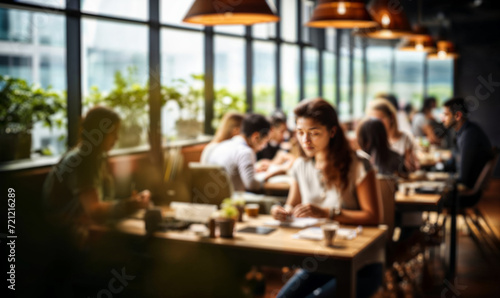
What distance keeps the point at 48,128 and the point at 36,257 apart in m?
1.05

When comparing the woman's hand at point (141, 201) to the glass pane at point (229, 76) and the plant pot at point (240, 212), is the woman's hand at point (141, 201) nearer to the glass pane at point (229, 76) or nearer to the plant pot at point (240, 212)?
the plant pot at point (240, 212)

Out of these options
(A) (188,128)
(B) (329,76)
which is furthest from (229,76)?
(B) (329,76)

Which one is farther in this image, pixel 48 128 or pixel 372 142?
pixel 372 142

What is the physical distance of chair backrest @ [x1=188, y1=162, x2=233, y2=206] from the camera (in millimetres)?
4652

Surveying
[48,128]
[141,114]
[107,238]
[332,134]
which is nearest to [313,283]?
[332,134]

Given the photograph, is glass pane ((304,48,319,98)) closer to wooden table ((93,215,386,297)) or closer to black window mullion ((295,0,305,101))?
black window mullion ((295,0,305,101))

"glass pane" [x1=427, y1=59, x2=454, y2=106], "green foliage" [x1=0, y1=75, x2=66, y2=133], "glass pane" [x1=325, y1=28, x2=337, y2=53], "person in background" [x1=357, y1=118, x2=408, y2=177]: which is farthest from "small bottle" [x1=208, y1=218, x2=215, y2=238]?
"glass pane" [x1=427, y1=59, x2=454, y2=106]

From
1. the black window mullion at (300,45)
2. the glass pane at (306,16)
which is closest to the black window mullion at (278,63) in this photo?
the black window mullion at (300,45)

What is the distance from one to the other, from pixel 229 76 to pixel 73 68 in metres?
3.38

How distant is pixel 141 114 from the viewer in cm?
618

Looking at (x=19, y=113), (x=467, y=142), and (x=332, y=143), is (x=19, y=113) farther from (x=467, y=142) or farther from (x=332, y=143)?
(x=467, y=142)

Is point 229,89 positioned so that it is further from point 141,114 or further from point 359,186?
point 359,186

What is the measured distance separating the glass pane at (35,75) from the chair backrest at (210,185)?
1.08m

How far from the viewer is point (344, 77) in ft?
45.7
